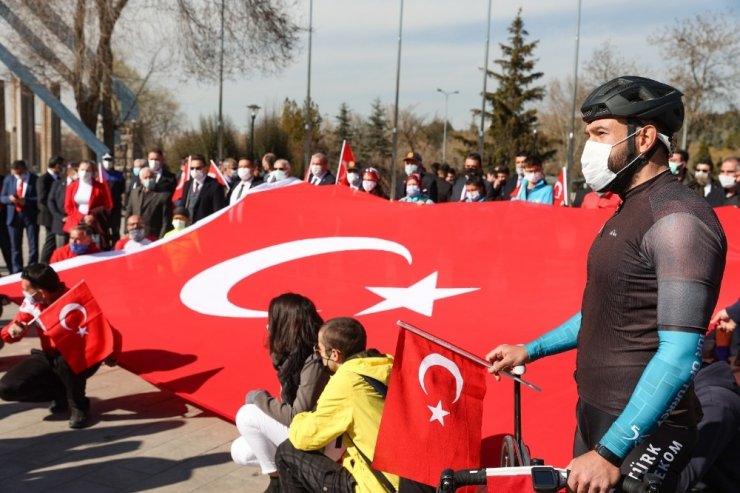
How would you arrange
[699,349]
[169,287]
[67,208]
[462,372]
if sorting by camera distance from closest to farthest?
[699,349] < [462,372] < [169,287] < [67,208]

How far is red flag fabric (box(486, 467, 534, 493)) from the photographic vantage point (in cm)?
210

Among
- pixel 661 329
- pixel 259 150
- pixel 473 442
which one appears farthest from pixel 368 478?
pixel 259 150

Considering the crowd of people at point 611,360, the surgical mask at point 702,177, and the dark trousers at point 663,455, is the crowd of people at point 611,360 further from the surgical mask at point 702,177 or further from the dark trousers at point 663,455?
the surgical mask at point 702,177

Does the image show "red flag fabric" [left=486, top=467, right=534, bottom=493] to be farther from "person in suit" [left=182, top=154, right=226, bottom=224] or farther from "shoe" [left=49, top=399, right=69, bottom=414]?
"person in suit" [left=182, top=154, right=226, bottom=224]

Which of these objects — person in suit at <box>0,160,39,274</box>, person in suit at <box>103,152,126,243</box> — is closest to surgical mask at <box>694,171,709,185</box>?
person in suit at <box>0,160,39,274</box>

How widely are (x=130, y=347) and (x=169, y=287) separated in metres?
0.80

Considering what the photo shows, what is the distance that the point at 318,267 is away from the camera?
6902 millimetres

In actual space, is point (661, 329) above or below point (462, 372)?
above

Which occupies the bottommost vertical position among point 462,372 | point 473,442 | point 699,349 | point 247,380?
point 247,380

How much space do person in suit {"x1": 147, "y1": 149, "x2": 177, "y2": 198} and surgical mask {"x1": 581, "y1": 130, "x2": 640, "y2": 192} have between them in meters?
11.3

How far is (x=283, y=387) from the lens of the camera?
4625 millimetres

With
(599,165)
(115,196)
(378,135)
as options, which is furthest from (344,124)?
(599,165)

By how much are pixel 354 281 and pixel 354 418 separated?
302cm

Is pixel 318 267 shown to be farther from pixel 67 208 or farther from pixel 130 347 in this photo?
pixel 67 208
